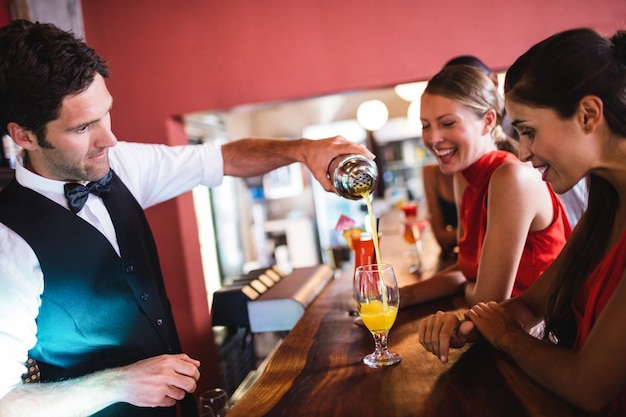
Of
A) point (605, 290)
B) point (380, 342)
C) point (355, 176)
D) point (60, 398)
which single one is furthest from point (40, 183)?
point (605, 290)

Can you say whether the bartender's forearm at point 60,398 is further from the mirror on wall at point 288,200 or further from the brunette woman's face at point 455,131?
the mirror on wall at point 288,200

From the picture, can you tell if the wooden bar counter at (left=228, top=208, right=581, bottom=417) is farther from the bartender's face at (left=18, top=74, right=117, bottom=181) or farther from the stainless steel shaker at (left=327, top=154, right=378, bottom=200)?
the bartender's face at (left=18, top=74, right=117, bottom=181)

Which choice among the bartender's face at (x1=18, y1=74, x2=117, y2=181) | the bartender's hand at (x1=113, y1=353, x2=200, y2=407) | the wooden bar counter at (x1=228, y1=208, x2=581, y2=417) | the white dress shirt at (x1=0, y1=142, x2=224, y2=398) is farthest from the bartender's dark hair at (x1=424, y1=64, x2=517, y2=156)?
the bartender's hand at (x1=113, y1=353, x2=200, y2=407)

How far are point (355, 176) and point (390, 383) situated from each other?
541mm

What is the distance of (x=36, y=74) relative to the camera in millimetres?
1495

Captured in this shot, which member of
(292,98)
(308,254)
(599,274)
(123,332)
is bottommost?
(308,254)

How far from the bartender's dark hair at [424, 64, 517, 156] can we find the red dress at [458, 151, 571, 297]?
20 centimetres

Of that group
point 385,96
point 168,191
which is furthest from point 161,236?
point 385,96

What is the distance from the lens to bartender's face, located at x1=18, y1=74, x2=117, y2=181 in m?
1.56

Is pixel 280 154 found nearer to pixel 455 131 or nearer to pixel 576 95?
pixel 455 131

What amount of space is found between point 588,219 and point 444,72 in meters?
0.86

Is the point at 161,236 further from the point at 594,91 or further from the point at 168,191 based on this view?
the point at 594,91

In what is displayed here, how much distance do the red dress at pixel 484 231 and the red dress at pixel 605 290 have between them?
1.50 feet

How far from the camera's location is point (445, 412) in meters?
1.08
